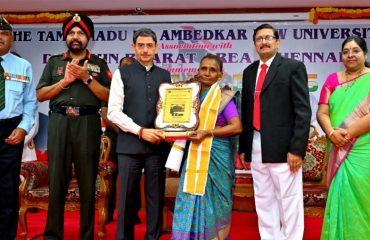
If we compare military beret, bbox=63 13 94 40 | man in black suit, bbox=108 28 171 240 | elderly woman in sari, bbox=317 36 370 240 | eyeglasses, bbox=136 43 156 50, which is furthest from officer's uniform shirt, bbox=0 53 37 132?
elderly woman in sari, bbox=317 36 370 240

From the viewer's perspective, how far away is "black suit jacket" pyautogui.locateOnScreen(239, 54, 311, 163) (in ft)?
9.95

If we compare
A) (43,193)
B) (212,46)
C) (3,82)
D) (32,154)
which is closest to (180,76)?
(212,46)

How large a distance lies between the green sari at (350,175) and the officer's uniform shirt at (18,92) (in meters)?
2.20

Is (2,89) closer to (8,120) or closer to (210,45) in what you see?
(8,120)

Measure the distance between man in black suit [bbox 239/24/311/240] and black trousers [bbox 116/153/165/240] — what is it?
2.18 ft

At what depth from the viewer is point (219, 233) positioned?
3141mm

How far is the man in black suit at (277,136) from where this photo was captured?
120 inches

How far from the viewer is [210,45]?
6.33m

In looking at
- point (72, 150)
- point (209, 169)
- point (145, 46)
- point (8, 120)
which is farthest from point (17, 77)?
point (209, 169)

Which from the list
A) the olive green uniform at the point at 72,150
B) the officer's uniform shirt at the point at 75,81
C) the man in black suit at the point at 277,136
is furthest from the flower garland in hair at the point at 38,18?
the man in black suit at the point at 277,136

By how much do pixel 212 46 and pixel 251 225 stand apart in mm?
2622

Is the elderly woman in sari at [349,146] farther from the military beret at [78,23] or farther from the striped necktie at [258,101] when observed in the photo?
the military beret at [78,23]

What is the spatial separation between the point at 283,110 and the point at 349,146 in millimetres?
500

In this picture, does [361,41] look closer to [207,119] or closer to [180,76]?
[207,119]
